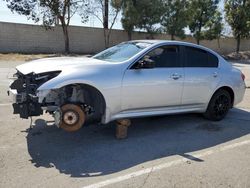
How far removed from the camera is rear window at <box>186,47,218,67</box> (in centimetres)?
662

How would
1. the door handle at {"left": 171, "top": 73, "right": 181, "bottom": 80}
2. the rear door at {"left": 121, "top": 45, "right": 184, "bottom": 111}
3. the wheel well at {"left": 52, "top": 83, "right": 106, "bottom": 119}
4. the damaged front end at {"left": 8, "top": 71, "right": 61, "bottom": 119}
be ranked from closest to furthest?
the damaged front end at {"left": 8, "top": 71, "right": 61, "bottom": 119} → the wheel well at {"left": 52, "top": 83, "right": 106, "bottom": 119} → the rear door at {"left": 121, "top": 45, "right": 184, "bottom": 111} → the door handle at {"left": 171, "top": 73, "right": 181, "bottom": 80}

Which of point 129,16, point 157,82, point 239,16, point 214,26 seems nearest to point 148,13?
point 129,16

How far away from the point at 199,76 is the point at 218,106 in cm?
94

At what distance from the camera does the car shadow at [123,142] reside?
471cm

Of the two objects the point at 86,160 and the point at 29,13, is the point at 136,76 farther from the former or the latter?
the point at 29,13

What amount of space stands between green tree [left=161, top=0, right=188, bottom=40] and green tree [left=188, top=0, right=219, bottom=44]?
2.33 m

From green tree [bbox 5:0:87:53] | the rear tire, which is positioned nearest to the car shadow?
the rear tire

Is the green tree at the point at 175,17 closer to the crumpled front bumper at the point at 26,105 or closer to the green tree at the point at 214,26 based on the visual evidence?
the green tree at the point at 214,26

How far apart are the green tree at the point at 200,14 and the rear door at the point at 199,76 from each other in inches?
1129

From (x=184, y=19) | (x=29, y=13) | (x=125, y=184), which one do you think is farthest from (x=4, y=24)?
(x=125, y=184)

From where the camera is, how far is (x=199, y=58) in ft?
22.3

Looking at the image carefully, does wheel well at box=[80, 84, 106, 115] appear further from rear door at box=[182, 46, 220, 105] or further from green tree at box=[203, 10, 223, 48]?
green tree at box=[203, 10, 223, 48]

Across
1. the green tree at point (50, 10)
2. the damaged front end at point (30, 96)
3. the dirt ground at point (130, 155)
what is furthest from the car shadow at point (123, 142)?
the green tree at point (50, 10)

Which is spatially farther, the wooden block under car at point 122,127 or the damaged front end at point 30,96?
the wooden block under car at point 122,127
